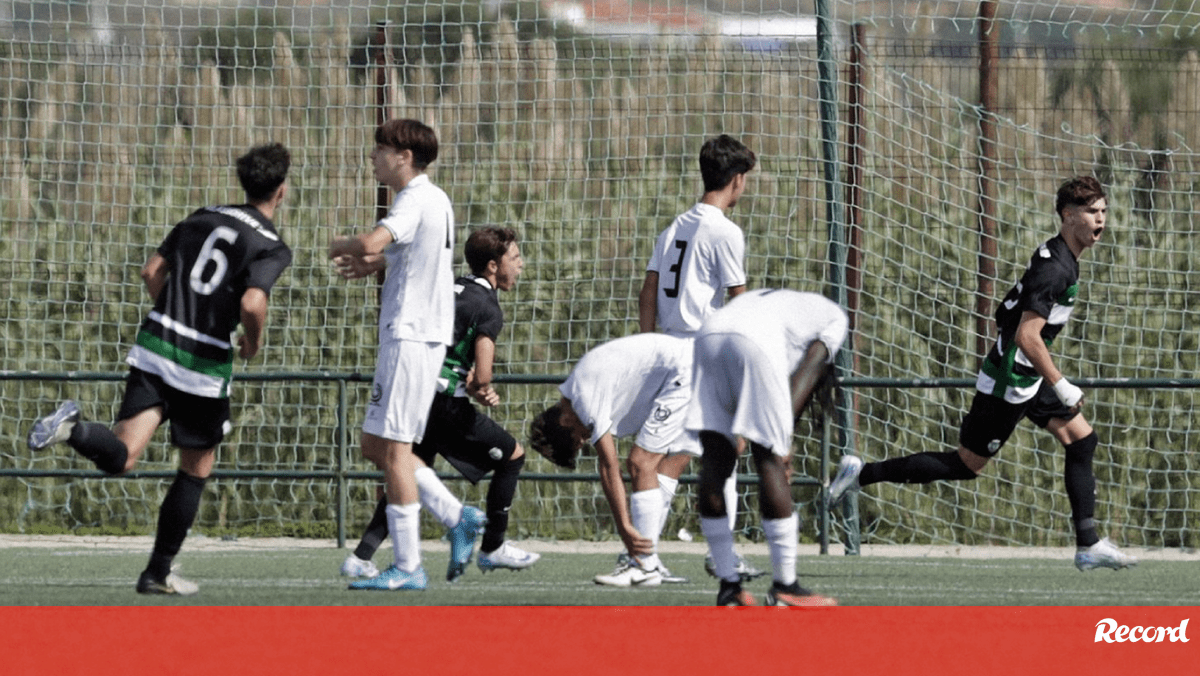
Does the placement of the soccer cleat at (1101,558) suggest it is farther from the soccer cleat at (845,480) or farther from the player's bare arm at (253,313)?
the player's bare arm at (253,313)

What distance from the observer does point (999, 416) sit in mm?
8500

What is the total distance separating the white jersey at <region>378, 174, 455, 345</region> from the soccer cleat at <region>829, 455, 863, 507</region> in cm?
287

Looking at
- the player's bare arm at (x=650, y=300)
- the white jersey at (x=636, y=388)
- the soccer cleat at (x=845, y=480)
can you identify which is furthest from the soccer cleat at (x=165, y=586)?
the soccer cleat at (x=845, y=480)

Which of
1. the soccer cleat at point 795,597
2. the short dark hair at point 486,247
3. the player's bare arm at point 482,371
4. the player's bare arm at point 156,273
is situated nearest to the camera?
the soccer cleat at point 795,597

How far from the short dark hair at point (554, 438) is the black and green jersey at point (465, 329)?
0.58 meters

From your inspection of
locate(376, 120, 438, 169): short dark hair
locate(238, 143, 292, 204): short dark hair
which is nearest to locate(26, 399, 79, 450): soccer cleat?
locate(238, 143, 292, 204): short dark hair

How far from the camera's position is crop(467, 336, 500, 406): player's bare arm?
766 cm

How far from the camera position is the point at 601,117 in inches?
454

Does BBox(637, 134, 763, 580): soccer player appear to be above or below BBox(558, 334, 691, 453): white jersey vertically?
above

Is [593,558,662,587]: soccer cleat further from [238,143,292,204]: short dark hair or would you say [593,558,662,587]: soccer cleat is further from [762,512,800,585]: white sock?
[238,143,292,204]: short dark hair

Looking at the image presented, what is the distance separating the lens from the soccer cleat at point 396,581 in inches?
269

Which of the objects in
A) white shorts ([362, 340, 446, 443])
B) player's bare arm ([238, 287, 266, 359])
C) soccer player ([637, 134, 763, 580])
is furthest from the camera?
soccer player ([637, 134, 763, 580])

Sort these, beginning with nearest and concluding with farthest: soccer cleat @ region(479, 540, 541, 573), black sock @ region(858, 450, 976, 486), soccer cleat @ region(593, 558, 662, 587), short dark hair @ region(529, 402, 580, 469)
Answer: short dark hair @ region(529, 402, 580, 469)
soccer cleat @ region(593, 558, 662, 587)
soccer cleat @ region(479, 540, 541, 573)
black sock @ region(858, 450, 976, 486)

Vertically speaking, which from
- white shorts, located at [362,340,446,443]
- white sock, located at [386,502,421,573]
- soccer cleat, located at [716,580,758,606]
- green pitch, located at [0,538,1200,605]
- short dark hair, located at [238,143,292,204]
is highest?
short dark hair, located at [238,143,292,204]
